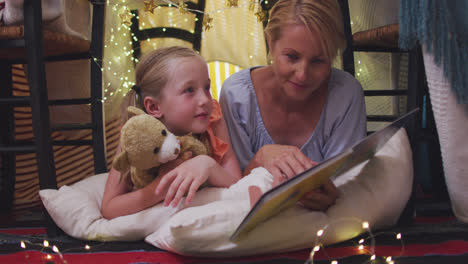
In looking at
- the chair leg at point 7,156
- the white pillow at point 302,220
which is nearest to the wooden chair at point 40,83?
the chair leg at point 7,156

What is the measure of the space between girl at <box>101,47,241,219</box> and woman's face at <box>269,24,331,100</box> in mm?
226

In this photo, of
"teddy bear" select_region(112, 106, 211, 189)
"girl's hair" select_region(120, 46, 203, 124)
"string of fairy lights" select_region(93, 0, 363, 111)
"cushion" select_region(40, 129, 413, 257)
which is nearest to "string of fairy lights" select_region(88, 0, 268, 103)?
"string of fairy lights" select_region(93, 0, 363, 111)

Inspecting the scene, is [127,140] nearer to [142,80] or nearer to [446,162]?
[142,80]

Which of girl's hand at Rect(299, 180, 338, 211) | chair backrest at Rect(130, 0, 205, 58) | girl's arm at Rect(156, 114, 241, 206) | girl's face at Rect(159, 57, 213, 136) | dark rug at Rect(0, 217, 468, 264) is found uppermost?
chair backrest at Rect(130, 0, 205, 58)

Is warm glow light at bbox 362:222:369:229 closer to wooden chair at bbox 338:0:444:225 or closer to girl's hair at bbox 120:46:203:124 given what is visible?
wooden chair at bbox 338:0:444:225

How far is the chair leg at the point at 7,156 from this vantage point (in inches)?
57.3

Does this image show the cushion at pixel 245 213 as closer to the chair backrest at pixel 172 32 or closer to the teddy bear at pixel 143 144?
the teddy bear at pixel 143 144

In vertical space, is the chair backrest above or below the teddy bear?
above

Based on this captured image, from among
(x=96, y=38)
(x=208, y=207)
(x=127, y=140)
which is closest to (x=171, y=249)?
(x=208, y=207)

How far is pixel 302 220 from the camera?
68cm

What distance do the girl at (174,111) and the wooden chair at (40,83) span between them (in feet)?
0.83

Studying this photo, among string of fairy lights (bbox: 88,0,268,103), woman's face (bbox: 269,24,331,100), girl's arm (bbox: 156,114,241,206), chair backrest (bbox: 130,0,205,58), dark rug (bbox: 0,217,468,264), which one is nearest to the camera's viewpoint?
dark rug (bbox: 0,217,468,264)

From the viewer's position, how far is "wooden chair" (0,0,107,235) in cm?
100

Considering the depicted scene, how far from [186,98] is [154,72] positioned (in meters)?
0.12
